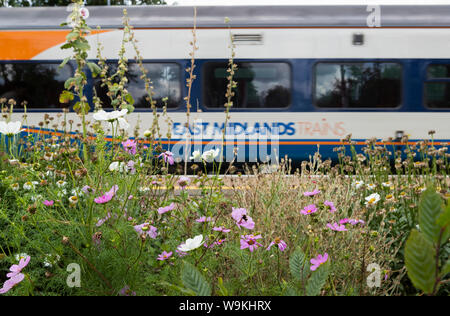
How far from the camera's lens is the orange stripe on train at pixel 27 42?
275 inches

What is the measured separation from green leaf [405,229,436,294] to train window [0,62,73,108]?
743 cm

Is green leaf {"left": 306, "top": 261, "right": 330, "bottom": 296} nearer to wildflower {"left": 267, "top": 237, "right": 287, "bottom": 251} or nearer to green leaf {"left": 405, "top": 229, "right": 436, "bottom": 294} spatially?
green leaf {"left": 405, "top": 229, "right": 436, "bottom": 294}

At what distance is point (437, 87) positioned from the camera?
6848 millimetres

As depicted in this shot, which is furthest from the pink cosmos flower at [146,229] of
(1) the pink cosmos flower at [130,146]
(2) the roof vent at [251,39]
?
(2) the roof vent at [251,39]

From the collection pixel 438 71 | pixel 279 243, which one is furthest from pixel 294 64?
pixel 279 243

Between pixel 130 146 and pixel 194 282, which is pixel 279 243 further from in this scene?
pixel 130 146

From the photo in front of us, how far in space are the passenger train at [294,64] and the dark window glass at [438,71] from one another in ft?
0.06

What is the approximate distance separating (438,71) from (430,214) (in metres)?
7.34

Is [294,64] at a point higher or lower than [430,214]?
higher

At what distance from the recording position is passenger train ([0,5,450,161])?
22.3 feet

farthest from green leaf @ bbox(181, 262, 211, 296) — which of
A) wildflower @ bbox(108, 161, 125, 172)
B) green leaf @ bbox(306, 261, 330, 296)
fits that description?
wildflower @ bbox(108, 161, 125, 172)

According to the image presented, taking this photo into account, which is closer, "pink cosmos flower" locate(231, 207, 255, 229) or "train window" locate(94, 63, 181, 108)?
"pink cosmos flower" locate(231, 207, 255, 229)

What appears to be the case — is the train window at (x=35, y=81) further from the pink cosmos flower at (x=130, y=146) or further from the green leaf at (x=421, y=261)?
the green leaf at (x=421, y=261)

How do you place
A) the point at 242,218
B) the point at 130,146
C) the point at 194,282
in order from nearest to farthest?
the point at 194,282 < the point at 242,218 < the point at 130,146
